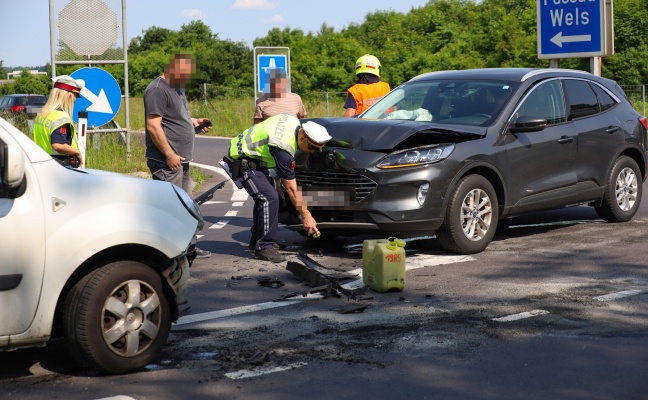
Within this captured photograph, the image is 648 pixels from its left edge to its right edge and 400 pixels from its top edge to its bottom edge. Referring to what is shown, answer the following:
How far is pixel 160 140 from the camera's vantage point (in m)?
9.40

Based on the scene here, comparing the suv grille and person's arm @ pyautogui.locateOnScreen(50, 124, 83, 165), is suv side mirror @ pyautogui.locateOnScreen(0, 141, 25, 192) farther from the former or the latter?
the suv grille

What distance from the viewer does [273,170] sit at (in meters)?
9.67

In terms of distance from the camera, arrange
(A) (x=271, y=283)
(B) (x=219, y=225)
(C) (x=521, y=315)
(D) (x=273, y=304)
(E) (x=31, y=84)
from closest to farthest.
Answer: (C) (x=521, y=315) < (D) (x=273, y=304) < (A) (x=271, y=283) < (B) (x=219, y=225) < (E) (x=31, y=84)

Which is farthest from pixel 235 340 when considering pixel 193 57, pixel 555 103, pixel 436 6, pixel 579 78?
pixel 436 6

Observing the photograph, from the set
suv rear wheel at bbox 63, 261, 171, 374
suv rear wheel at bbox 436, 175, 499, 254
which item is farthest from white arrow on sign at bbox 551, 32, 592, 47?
suv rear wheel at bbox 63, 261, 171, 374

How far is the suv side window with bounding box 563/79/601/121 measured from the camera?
1072 cm

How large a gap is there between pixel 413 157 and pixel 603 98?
10.5ft

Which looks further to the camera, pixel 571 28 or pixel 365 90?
pixel 571 28

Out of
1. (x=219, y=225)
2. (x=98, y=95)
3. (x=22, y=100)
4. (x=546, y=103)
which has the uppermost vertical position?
(x=22, y=100)

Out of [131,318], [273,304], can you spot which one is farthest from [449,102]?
[131,318]

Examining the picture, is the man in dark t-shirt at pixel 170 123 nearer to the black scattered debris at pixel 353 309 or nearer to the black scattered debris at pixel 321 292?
the black scattered debris at pixel 321 292

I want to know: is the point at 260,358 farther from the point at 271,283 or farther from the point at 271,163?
the point at 271,163

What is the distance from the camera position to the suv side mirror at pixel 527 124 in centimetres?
975

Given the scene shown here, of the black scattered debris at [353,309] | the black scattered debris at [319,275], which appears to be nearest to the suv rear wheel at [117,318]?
the black scattered debris at [353,309]
